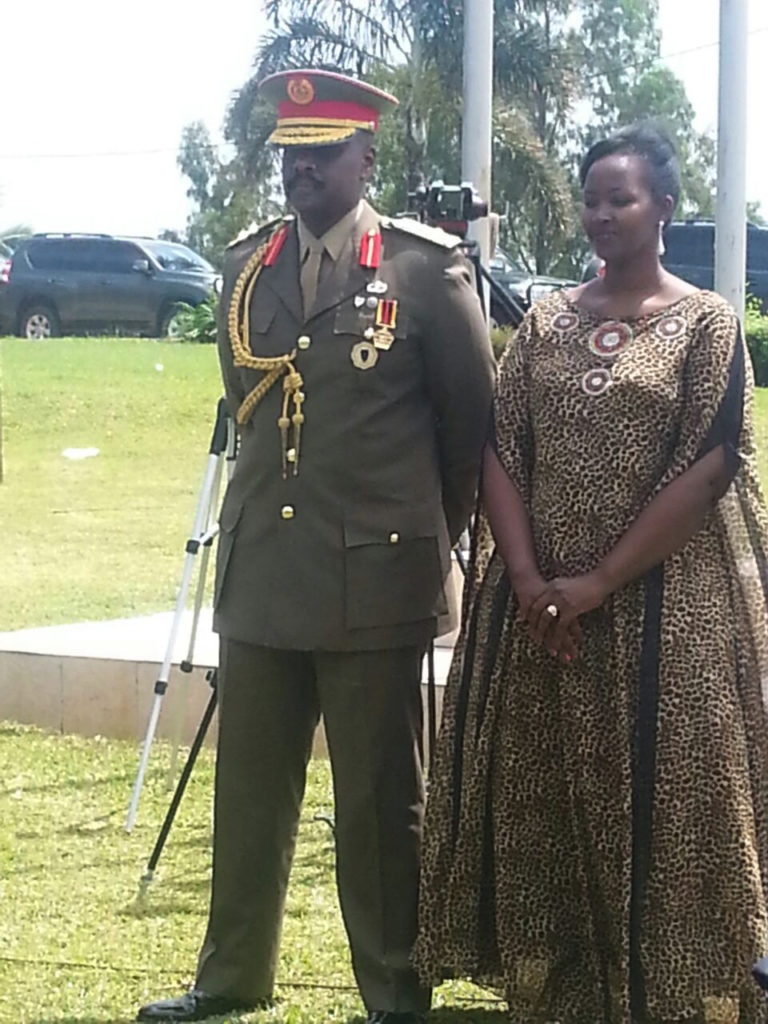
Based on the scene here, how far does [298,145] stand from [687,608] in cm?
120

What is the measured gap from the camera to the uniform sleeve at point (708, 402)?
3385 millimetres

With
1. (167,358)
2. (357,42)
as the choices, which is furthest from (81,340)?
(357,42)

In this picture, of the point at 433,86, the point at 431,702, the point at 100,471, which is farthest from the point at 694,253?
the point at 431,702

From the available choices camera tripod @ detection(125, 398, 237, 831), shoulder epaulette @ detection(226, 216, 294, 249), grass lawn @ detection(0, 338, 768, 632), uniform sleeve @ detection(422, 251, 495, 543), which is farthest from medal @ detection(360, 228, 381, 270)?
grass lawn @ detection(0, 338, 768, 632)

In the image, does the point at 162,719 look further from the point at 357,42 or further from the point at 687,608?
the point at 357,42

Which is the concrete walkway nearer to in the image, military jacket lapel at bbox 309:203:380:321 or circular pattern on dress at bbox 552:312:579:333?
military jacket lapel at bbox 309:203:380:321

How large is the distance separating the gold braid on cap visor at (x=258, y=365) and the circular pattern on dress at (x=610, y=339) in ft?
1.98

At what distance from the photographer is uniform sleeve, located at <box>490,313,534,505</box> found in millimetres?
3586

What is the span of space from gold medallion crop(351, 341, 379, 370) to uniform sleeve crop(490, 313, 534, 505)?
258mm

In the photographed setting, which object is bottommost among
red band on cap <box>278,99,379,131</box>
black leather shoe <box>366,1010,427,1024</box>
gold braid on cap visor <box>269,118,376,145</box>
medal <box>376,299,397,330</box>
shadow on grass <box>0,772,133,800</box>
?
shadow on grass <box>0,772,133,800</box>

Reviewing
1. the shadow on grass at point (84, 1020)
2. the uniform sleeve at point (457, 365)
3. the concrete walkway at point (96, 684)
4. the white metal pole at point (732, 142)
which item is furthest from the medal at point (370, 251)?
Answer: the white metal pole at point (732, 142)

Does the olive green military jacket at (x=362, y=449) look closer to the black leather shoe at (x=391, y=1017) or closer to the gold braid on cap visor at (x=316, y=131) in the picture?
the gold braid on cap visor at (x=316, y=131)

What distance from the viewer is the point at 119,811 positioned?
5.80 m

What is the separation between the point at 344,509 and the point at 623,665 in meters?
0.65
